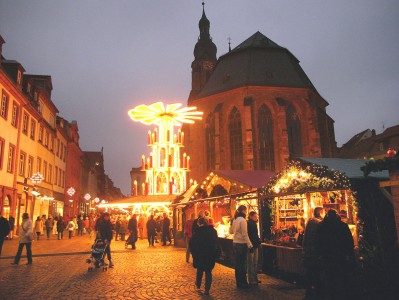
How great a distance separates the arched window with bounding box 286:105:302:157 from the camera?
35.4 metres

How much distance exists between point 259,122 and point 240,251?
90.3 feet

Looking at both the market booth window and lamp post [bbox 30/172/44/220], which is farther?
lamp post [bbox 30/172/44/220]

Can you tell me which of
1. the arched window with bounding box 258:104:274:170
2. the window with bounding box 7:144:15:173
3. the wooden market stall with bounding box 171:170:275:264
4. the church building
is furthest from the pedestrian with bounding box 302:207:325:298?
the arched window with bounding box 258:104:274:170

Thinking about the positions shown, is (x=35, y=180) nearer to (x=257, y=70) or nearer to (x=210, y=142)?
(x=210, y=142)

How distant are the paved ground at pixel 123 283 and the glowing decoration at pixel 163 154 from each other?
38.0 ft

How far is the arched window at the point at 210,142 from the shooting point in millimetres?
37188

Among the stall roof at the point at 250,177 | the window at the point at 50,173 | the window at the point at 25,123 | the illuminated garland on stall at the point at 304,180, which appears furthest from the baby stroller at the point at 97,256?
the window at the point at 50,173

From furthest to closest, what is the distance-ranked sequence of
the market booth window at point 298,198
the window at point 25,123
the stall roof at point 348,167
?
the window at point 25,123 → the market booth window at point 298,198 → the stall roof at point 348,167

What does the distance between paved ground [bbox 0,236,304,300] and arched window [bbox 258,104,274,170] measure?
23100 mm

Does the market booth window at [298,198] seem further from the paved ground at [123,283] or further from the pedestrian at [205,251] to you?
the pedestrian at [205,251]

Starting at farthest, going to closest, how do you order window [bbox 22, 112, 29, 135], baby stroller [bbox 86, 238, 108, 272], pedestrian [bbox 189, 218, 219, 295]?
window [bbox 22, 112, 29, 135] < baby stroller [bbox 86, 238, 108, 272] < pedestrian [bbox 189, 218, 219, 295]

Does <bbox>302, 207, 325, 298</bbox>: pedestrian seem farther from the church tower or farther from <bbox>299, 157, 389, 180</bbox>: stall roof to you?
the church tower

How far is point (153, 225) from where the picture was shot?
19047 mm

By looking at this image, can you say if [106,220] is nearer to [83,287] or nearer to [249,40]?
[83,287]
